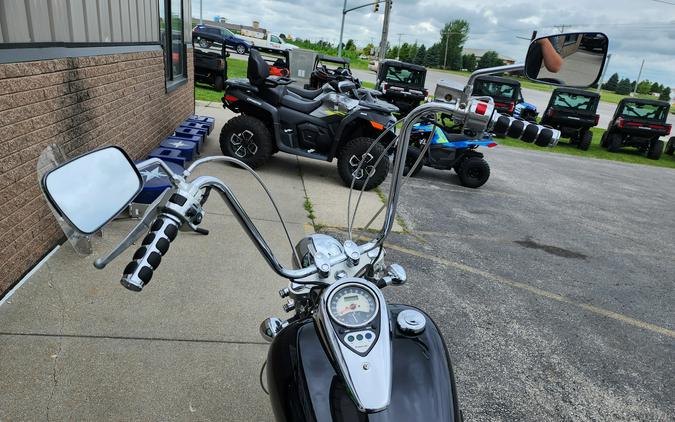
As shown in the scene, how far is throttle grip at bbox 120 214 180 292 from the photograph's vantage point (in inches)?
41.9

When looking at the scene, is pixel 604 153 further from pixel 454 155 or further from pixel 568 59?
pixel 568 59

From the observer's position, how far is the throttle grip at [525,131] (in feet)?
4.69

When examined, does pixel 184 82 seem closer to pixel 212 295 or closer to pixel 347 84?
pixel 347 84

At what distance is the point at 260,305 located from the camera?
3.24 m

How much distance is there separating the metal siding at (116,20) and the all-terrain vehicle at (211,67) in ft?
30.2

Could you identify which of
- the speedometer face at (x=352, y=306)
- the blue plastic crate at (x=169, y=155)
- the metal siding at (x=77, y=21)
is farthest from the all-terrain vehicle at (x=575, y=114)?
the speedometer face at (x=352, y=306)

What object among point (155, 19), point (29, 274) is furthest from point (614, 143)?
point (29, 274)

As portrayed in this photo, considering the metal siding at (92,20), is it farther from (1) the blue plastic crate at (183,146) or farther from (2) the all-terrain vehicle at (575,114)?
(2) the all-terrain vehicle at (575,114)

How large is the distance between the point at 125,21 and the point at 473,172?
18.5ft

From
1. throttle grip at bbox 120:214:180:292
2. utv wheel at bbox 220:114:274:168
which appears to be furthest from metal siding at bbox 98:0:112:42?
throttle grip at bbox 120:214:180:292

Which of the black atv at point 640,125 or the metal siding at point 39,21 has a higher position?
the metal siding at point 39,21

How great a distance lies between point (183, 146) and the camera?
6.00 meters

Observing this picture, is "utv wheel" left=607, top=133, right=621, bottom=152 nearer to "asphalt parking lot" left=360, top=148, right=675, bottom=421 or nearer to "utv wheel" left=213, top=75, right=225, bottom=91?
"asphalt parking lot" left=360, top=148, right=675, bottom=421

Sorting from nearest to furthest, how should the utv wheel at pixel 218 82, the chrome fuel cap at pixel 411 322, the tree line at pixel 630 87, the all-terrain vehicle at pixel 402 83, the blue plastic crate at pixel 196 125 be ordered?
the chrome fuel cap at pixel 411 322 → the blue plastic crate at pixel 196 125 → the utv wheel at pixel 218 82 → the all-terrain vehicle at pixel 402 83 → the tree line at pixel 630 87
